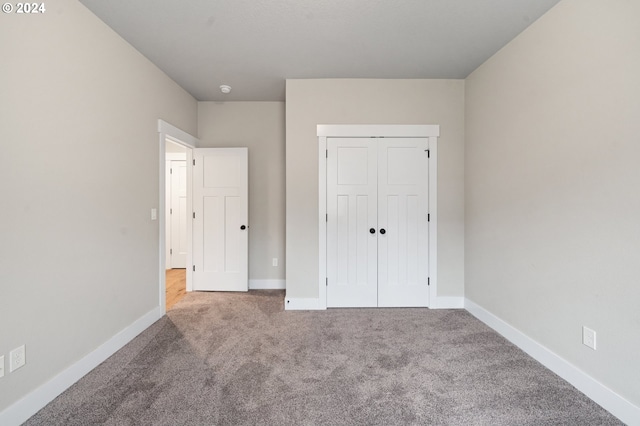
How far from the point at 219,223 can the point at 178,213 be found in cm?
206

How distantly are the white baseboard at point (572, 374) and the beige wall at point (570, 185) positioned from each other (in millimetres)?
48

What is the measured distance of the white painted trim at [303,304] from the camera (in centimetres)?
311

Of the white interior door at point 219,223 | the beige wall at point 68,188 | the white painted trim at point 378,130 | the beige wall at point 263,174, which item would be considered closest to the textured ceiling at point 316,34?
the beige wall at point 68,188

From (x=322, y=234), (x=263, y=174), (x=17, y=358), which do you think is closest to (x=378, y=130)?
(x=322, y=234)

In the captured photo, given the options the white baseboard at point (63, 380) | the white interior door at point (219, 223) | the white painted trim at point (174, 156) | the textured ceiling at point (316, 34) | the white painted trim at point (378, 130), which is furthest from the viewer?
the white painted trim at point (174, 156)

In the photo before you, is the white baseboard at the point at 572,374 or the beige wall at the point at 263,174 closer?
the white baseboard at the point at 572,374

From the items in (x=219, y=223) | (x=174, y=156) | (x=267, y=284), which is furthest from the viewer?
(x=174, y=156)

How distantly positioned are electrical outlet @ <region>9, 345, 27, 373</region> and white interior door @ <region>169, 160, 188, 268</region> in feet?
12.5

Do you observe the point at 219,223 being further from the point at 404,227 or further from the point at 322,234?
the point at 404,227

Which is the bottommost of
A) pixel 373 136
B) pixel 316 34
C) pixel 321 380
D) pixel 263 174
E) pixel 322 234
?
pixel 321 380

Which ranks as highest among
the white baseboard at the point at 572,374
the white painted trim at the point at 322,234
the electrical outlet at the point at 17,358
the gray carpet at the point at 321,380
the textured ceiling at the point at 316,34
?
the textured ceiling at the point at 316,34

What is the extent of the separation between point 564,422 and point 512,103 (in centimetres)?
238

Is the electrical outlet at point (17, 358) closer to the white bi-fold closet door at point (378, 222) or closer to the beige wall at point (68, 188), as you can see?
the beige wall at point (68, 188)

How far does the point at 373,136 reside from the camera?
312 cm
